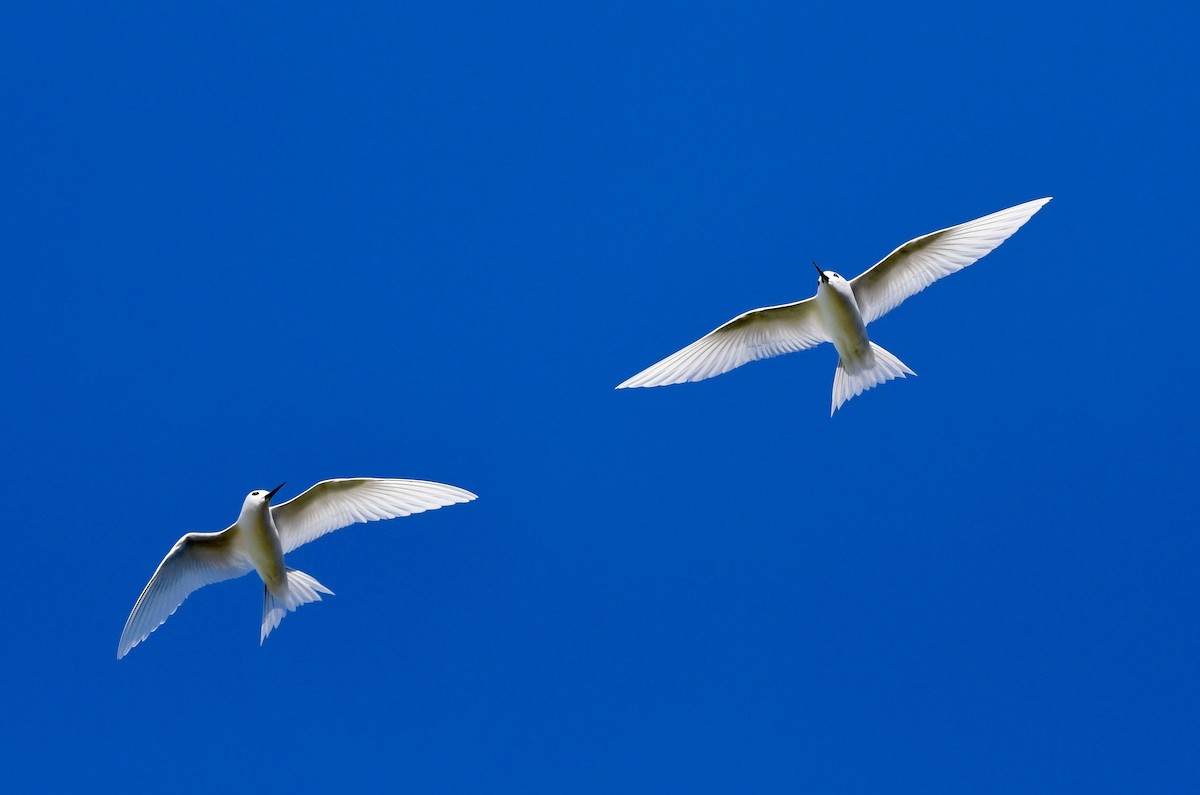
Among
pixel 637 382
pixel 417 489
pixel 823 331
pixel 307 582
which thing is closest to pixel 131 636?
pixel 307 582

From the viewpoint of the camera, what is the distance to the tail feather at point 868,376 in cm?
2138

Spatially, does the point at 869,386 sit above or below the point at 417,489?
below

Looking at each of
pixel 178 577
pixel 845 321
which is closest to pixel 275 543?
pixel 178 577

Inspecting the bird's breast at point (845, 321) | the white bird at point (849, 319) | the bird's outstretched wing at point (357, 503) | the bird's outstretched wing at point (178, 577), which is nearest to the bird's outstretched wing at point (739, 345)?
the white bird at point (849, 319)

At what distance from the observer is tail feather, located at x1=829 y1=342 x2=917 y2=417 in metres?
21.4

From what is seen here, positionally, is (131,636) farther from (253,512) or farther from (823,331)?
(823,331)

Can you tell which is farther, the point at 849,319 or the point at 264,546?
the point at 264,546

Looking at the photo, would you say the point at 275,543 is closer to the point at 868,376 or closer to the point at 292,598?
the point at 292,598

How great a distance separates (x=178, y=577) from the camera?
73.3 ft

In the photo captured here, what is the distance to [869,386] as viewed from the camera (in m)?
21.5

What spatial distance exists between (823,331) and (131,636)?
411 inches

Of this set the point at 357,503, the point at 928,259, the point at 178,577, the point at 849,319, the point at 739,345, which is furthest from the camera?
the point at 739,345

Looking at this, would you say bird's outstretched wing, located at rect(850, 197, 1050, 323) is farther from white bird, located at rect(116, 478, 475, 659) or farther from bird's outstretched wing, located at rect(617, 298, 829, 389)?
white bird, located at rect(116, 478, 475, 659)

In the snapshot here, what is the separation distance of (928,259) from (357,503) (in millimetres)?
8492
